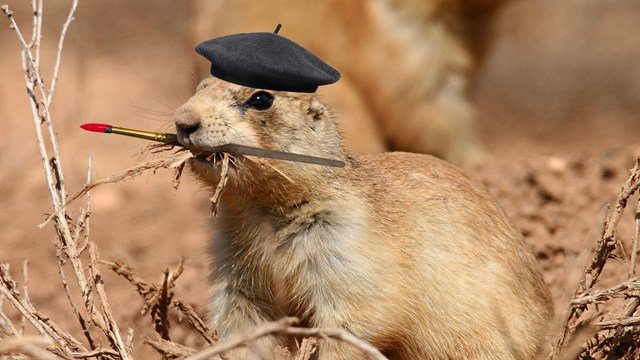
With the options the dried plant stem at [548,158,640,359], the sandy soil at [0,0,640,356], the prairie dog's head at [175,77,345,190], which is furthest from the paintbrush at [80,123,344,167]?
the dried plant stem at [548,158,640,359]

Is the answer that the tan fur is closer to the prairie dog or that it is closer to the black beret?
the prairie dog

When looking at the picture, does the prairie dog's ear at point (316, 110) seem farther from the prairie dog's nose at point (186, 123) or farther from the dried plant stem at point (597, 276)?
the dried plant stem at point (597, 276)

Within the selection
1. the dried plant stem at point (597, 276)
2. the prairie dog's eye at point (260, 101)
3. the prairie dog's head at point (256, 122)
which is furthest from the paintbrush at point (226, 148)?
the dried plant stem at point (597, 276)

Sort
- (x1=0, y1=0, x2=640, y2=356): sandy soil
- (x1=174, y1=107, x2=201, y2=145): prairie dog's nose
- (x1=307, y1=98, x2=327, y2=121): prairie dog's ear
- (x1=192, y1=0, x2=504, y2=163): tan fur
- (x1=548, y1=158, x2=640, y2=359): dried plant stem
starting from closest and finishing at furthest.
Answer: (x1=174, y1=107, x2=201, y2=145): prairie dog's nose, (x1=548, y1=158, x2=640, y2=359): dried plant stem, (x1=307, y1=98, x2=327, y2=121): prairie dog's ear, (x1=0, y1=0, x2=640, y2=356): sandy soil, (x1=192, y1=0, x2=504, y2=163): tan fur

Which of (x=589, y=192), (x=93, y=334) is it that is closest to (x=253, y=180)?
(x=93, y=334)

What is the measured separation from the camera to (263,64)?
3.30 meters

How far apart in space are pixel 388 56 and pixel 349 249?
418 centimetres

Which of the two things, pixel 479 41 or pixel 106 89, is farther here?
pixel 106 89

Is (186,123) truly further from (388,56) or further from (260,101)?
(388,56)

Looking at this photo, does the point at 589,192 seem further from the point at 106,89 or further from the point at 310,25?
the point at 106,89

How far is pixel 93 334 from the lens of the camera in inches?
209

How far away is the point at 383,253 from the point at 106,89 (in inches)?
314

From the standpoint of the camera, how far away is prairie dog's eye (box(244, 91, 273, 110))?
354 cm

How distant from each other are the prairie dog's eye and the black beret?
0.65 ft
